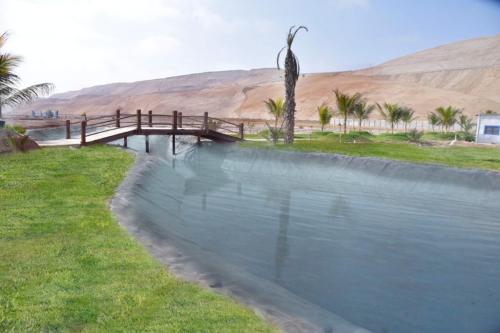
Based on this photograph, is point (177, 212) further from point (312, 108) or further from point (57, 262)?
point (312, 108)

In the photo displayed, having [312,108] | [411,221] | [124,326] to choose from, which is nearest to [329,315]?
[124,326]

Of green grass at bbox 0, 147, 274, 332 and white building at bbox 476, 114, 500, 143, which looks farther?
white building at bbox 476, 114, 500, 143

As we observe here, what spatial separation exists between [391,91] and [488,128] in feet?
261

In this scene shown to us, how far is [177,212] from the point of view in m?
13.4

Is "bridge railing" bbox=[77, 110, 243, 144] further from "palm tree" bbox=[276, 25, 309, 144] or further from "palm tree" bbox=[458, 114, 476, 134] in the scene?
"palm tree" bbox=[458, 114, 476, 134]

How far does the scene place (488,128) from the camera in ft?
102

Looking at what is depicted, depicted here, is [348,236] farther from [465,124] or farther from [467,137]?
[465,124]

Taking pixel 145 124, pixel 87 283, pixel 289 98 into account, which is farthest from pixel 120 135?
pixel 87 283

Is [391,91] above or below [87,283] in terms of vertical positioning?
above

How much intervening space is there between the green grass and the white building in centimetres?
2865

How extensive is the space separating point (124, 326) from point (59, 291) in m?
1.28

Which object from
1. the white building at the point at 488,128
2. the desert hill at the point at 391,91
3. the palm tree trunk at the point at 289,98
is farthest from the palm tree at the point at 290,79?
the desert hill at the point at 391,91

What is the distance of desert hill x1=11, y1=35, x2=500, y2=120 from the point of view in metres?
101

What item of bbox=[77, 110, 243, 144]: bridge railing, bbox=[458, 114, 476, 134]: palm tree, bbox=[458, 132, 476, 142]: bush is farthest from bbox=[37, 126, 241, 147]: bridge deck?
bbox=[458, 114, 476, 134]: palm tree
